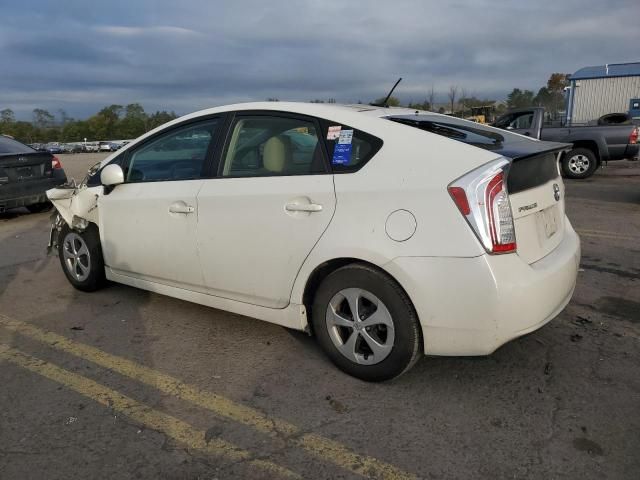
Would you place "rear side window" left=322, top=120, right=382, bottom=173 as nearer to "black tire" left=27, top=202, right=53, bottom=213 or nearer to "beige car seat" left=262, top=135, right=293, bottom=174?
"beige car seat" left=262, top=135, right=293, bottom=174

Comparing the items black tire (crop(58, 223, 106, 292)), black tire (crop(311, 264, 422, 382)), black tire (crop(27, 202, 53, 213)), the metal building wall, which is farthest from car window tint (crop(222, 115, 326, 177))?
the metal building wall

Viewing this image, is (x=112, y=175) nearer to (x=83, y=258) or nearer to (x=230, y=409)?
(x=83, y=258)

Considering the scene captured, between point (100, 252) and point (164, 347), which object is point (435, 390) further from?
point (100, 252)

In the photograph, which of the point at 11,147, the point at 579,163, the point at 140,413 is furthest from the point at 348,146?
the point at 579,163

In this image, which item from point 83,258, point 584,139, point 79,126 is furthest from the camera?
point 79,126

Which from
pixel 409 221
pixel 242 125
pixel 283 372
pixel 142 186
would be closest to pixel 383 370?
pixel 283 372

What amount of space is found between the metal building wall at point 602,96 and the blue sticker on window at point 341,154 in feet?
87.7

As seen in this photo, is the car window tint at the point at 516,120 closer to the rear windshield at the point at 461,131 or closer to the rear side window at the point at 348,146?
the rear windshield at the point at 461,131

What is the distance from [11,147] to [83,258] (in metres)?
5.80

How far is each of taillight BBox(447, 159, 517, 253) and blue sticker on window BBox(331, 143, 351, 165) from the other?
0.66 m

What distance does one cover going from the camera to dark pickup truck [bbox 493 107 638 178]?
1173cm

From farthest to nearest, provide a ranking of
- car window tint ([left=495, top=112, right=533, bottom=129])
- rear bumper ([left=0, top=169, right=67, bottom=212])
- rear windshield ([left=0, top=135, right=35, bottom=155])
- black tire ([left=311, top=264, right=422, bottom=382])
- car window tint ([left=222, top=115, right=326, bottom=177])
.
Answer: car window tint ([left=495, top=112, right=533, bottom=129]), rear windshield ([left=0, top=135, right=35, bottom=155]), rear bumper ([left=0, top=169, right=67, bottom=212]), car window tint ([left=222, top=115, right=326, bottom=177]), black tire ([left=311, top=264, right=422, bottom=382])

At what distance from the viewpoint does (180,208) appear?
11.8ft

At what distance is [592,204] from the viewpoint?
8766mm
